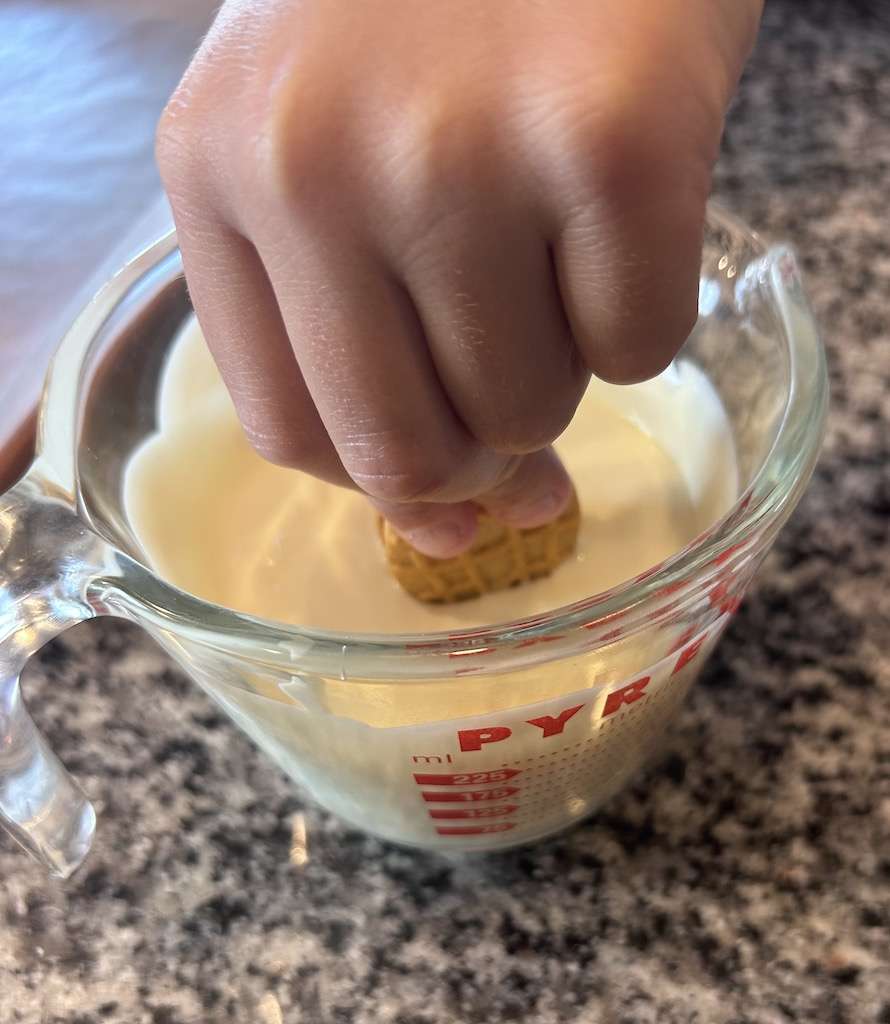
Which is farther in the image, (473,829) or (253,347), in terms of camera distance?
(473,829)

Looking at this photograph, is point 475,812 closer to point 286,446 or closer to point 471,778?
Answer: point 471,778

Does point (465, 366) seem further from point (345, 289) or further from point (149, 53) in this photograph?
point (149, 53)

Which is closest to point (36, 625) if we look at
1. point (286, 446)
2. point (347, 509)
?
point (286, 446)

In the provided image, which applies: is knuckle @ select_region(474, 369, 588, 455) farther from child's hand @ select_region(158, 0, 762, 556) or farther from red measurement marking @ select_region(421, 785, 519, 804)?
red measurement marking @ select_region(421, 785, 519, 804)

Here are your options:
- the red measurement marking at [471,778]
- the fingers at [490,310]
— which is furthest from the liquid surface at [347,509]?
the fingers at [490,310]

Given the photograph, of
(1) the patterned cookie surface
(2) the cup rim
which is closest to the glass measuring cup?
(2) the cup rim

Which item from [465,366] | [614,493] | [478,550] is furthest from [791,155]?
[465,366]
